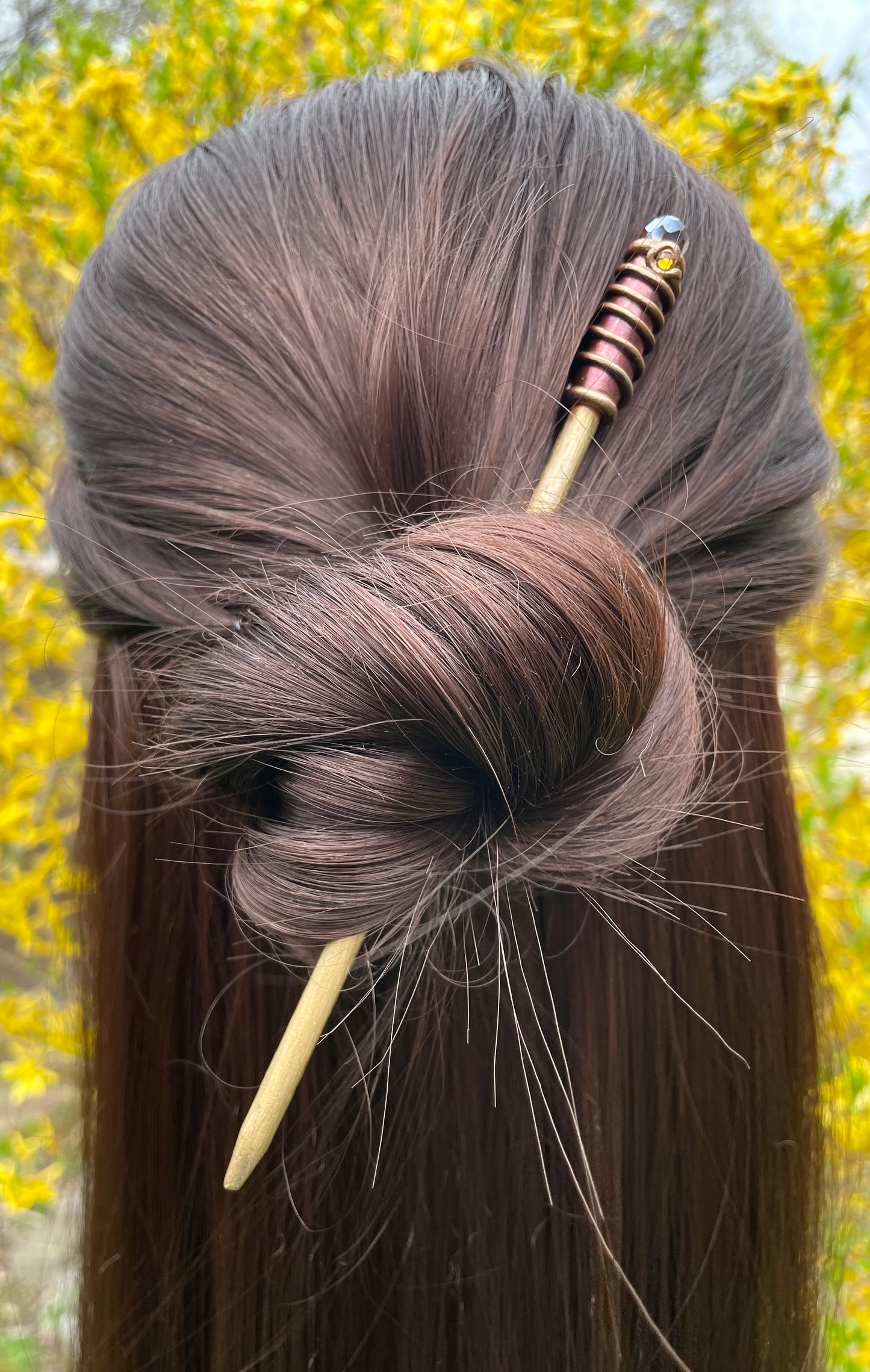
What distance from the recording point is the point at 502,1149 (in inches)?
23.3

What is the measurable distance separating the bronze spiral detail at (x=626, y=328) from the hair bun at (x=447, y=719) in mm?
94

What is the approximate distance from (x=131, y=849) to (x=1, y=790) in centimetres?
74

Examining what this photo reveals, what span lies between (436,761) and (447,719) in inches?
1.5

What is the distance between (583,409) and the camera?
1.62ft

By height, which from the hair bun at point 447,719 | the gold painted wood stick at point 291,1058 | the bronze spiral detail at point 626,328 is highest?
the bronze spiral detail at point 626,328

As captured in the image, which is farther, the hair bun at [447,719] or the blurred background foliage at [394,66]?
the blurred background foliage at [394,66]

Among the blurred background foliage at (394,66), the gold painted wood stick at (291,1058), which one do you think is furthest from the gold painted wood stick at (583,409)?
the blurred background foliage at (394,66)

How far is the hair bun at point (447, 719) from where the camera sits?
1.35 ft

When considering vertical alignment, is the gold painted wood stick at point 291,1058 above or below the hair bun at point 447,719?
below

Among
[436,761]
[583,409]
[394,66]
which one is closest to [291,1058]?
[436,761]

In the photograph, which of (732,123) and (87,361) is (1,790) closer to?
(87,361)

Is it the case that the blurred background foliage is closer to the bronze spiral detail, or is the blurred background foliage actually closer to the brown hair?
the brown hair

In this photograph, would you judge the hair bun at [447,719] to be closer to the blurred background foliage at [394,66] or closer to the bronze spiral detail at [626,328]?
the bronze spiral detail at [626,328]

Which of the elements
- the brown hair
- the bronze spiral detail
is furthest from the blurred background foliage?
the bronze spiral detail
